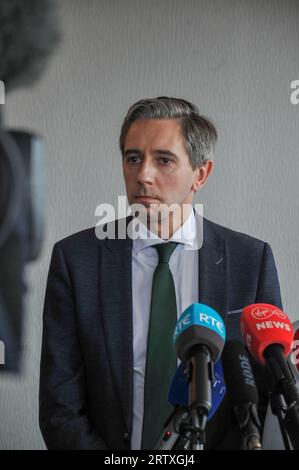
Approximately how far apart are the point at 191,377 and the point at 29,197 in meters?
0.37

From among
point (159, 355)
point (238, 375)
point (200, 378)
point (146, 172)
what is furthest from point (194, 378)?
point (146, 172)

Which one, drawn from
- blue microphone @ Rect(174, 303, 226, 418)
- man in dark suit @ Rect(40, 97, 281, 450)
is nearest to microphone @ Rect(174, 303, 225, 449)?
blue microphone @ Rect(174, 303, 226, 418)

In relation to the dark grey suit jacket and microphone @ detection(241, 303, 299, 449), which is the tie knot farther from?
microphone @ detection(241, 303, 299, 449)

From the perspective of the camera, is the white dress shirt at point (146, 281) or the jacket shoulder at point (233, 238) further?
the jacket shoulder at point (233, 238)

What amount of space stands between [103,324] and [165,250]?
23 centimetres

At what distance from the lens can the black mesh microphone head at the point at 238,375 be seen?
0.89m

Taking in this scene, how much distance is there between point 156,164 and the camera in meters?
1.59

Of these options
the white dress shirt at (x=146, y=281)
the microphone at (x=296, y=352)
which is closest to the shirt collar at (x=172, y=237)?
the white dress shirt at (x=146, y=281)

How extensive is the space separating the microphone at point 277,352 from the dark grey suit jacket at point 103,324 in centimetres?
42

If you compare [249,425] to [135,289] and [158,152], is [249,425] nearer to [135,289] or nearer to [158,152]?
[135,289]

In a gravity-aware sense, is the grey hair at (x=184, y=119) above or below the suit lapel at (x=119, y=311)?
above

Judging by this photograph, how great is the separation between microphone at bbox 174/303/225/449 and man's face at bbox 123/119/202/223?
616mm

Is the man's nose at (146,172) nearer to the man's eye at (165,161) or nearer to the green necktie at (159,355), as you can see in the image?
the man's eye at (165,161)
